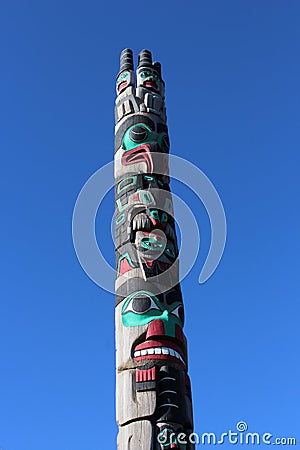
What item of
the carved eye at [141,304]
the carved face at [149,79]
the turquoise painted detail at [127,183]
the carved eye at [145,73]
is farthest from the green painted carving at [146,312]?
the carved eye at [145,73]

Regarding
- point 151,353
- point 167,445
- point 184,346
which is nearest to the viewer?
point 167,445

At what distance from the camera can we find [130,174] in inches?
439

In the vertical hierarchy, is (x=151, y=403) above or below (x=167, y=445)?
above

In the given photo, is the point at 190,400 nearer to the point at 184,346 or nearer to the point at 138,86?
the point at 184,346

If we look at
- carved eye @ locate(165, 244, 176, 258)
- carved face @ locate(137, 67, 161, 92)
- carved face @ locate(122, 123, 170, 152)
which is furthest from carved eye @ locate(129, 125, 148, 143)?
carved eye @ locate(165, 244, 176, 258)

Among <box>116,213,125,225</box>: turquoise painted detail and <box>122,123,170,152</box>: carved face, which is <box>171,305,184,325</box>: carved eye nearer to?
<box>116,213,125,225</box>: turquoise painted detail

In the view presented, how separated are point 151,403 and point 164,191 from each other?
417 centimetres

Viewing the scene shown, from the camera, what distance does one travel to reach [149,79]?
43.8 feet

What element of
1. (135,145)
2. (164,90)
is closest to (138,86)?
(164,90)

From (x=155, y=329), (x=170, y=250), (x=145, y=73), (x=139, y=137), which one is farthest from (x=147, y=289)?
(x=145, y=73)

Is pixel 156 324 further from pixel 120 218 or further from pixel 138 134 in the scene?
pixel 138 134

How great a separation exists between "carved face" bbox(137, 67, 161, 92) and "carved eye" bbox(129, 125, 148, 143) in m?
1.69

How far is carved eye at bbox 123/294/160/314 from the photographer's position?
30.1 feet

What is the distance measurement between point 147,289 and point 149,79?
5.60 metres
